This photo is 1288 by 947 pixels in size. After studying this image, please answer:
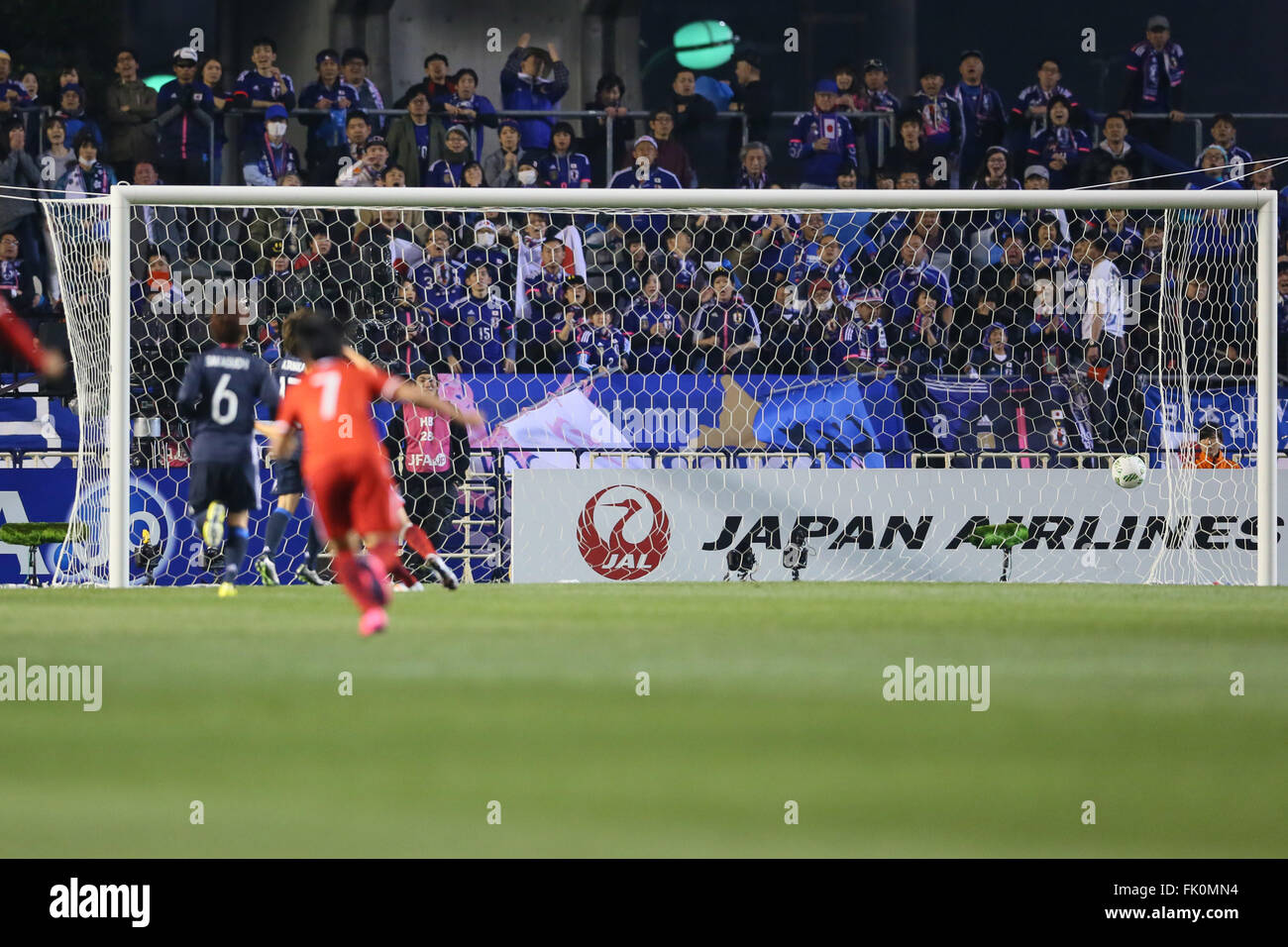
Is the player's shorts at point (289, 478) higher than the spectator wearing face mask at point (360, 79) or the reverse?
the reverse

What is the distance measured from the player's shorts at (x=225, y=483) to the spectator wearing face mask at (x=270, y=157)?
6.98 m

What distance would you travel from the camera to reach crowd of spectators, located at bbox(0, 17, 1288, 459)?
16.8 meters

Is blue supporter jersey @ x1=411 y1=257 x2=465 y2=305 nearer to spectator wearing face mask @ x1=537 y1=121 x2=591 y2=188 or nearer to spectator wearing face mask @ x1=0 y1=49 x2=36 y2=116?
spectator wearing face mask @ x1=537 y1=121 x2=591 y2=188

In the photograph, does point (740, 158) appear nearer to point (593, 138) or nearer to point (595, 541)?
point (593, 138)

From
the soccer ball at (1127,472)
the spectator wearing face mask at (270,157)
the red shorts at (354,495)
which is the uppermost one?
the spectator wearing face mask at (270,157)

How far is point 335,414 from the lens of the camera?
7867mm

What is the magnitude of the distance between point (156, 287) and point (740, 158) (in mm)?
6406

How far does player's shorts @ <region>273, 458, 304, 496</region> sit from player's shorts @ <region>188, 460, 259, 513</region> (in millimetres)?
732

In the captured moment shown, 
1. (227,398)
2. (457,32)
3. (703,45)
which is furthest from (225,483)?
(703,45)

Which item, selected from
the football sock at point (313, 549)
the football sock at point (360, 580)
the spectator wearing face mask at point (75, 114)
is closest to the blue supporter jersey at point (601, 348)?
the football sock at point (313, 549)

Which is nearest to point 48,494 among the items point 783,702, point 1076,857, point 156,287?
point 156,287

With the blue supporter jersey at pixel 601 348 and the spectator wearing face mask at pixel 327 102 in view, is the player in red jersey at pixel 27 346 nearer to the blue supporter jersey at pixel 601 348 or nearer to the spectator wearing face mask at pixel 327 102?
the spectator wearing face mask at pixel 327 102

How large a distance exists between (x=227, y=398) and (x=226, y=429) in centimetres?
21

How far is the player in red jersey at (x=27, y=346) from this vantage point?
645 inches
